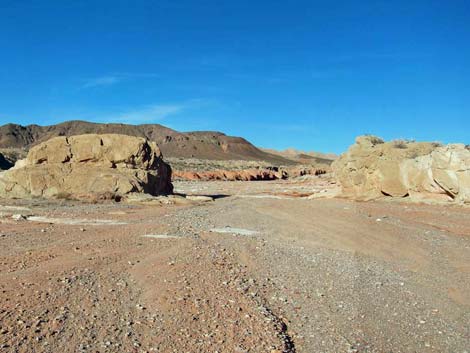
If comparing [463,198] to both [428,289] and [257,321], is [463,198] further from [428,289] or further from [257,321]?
[257,321]

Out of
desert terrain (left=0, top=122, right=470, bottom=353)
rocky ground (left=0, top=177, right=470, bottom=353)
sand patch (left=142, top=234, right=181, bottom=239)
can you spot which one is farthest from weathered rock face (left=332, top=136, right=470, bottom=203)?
sand patch (left=142, top=234, right=181, bottom=239)

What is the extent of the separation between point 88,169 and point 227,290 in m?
18.9

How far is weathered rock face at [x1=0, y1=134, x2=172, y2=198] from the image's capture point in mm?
22891

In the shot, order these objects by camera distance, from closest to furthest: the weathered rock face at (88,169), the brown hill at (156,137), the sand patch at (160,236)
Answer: the sand patch at (160,236) → the weathered rock face at (88,169) → the brown hill at (156,137)

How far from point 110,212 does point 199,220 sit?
12.7 feet

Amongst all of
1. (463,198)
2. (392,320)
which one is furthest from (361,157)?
(392,320)

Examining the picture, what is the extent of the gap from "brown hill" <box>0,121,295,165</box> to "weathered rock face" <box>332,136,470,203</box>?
372 feet

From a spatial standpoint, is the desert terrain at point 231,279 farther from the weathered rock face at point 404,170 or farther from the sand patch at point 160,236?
the weathered rock face at point 404,170

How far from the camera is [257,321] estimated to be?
18.7ft

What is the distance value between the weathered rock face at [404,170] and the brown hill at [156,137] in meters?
113

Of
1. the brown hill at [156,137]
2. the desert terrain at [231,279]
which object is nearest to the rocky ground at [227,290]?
the desert terrain at [231,279]

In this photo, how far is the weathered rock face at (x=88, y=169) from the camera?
2289cm

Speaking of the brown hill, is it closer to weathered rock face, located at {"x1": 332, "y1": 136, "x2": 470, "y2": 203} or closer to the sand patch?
weathered rock face, located at {"x1": 332, "y1": 136, "x2": 470, "y2": 203}

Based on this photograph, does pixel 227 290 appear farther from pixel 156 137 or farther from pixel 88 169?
pixel 156 137
